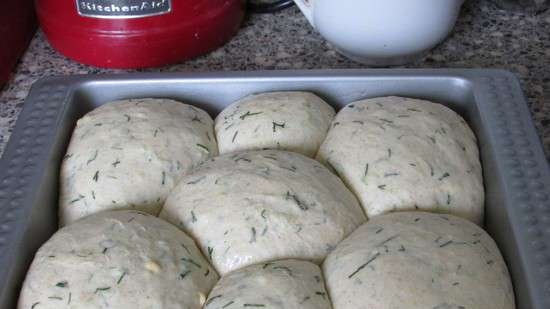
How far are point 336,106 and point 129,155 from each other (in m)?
0.34

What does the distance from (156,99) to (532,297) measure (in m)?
0.59

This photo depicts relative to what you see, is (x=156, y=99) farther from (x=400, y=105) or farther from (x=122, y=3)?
(x=400, y=105)

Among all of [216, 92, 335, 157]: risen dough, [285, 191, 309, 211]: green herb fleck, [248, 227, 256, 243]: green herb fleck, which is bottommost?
[248, 227, 256, 243]: green herb fleck

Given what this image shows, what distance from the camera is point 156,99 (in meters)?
1.00

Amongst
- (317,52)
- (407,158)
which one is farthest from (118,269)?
(317,52)

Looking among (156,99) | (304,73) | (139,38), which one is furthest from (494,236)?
(139,38)

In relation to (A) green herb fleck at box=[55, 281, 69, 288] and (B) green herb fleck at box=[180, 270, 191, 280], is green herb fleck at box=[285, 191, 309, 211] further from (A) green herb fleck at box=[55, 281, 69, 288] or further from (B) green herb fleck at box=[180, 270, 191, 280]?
(A) green herb fleck at box=[55, 281, 69, 288]

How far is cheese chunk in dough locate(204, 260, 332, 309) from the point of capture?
717mm

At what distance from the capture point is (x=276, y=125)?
945mm

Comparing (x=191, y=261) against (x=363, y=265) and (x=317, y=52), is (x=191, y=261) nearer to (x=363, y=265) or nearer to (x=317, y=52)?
(x=363, y=265)

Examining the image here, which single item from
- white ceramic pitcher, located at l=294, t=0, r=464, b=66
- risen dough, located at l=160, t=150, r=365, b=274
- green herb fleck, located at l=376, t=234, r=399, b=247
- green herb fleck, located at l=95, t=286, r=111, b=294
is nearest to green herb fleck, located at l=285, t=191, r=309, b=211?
risen dough, located at l=160, t=150, r=365, b=274

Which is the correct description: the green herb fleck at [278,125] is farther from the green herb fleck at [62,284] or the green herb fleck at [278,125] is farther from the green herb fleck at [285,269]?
the green herb fleck at [62,284]

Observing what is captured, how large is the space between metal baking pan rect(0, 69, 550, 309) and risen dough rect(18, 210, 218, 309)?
50 millimetres

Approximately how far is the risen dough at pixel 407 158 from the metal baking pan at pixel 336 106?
4cm
